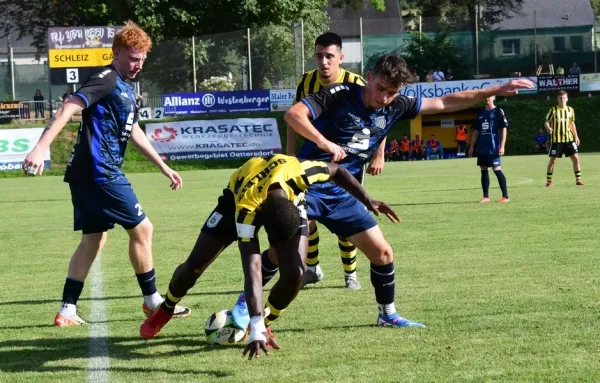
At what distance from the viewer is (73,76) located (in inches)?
1510

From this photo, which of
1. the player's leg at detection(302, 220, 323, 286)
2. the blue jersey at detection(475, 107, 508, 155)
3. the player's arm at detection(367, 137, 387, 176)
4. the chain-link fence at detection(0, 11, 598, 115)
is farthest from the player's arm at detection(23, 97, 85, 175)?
the chain-link fence at detection(0, 11, 598, 115)

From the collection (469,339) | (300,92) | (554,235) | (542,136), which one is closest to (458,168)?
(542,136)

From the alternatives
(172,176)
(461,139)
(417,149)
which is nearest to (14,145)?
(417,149)

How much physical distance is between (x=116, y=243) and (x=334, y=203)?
698 cm

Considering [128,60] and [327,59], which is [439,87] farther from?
[128,60]

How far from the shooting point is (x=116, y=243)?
42.8ft

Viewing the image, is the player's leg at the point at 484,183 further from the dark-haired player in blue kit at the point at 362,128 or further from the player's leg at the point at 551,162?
the dark-haired player in blue kit at the point at 362,128

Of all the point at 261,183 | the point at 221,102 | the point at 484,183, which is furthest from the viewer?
the point at 221,102

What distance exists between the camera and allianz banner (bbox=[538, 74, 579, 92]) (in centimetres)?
4112

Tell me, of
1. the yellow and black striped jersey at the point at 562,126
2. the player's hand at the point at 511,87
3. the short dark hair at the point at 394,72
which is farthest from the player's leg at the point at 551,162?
the short dark hair at the point at 394,72

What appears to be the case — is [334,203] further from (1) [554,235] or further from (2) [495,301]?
(1) [554,235]

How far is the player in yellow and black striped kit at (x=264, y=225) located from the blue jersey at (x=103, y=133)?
1.23 m

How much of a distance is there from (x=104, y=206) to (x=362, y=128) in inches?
76.8

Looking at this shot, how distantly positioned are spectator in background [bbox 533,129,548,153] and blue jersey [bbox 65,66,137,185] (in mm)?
35622
